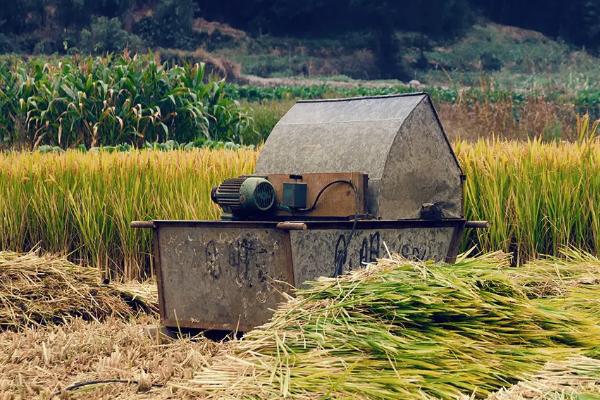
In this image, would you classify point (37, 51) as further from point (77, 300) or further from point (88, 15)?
point (77, 300)

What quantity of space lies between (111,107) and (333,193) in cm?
696

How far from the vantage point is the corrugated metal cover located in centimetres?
597

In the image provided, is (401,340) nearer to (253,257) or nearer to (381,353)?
(381,353)

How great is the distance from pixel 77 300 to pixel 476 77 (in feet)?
104

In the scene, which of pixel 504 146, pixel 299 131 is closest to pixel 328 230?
pixel 299 131

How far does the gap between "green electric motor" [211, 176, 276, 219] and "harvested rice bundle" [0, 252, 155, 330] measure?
1247mm

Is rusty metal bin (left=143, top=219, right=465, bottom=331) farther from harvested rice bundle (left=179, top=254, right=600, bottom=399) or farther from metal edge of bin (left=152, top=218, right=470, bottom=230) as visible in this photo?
harvested rice bundle (left=179, top=254, right=600, bottom=399)

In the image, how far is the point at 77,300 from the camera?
6.73 meters

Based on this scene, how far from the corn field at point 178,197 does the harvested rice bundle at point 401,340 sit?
2.28 meters

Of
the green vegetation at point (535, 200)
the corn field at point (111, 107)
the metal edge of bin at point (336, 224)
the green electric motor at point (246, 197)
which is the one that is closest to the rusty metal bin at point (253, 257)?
the metal edge of bin at point (336, 224)

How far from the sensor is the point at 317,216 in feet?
19.4

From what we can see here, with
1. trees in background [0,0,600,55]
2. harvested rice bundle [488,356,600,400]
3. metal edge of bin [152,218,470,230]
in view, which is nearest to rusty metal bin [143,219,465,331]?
metal edge of bin [152,218,470,230]

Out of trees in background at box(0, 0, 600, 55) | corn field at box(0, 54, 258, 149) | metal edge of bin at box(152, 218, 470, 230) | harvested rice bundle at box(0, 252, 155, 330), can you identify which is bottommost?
harvested rice bundle at box(0, 252, 155, 330)

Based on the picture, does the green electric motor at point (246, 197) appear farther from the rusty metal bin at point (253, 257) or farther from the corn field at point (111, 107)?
the corn field at point (111, 107)
